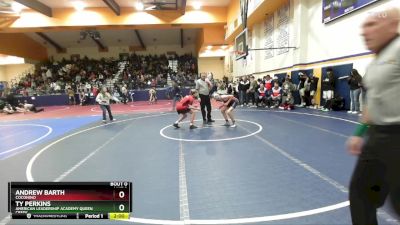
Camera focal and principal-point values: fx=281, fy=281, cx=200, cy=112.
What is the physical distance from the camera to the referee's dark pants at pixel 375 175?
1955 mm

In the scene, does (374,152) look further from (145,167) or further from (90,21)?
(90,21)

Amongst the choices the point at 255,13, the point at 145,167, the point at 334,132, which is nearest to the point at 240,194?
the point at 145,167

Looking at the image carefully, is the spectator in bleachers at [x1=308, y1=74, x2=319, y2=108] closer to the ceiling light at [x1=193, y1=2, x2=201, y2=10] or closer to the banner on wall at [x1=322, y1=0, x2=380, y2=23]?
the banner on wall at [x1=322, y1=0, x2=380, y2=23]

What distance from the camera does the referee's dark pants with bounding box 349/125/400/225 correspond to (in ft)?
6.41

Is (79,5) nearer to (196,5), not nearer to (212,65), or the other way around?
(196,5)

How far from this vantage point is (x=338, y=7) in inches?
433

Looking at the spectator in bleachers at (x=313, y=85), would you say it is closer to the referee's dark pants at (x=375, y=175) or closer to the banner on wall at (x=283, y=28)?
the banner on wall at (x=283, y=28)

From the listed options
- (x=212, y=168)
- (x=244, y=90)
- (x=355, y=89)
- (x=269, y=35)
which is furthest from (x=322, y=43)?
(x=212, y=168)

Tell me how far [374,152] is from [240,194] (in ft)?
7.00

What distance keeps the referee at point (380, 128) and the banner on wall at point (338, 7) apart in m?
8.88

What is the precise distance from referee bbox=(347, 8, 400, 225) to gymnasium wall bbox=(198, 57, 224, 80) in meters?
32.0
